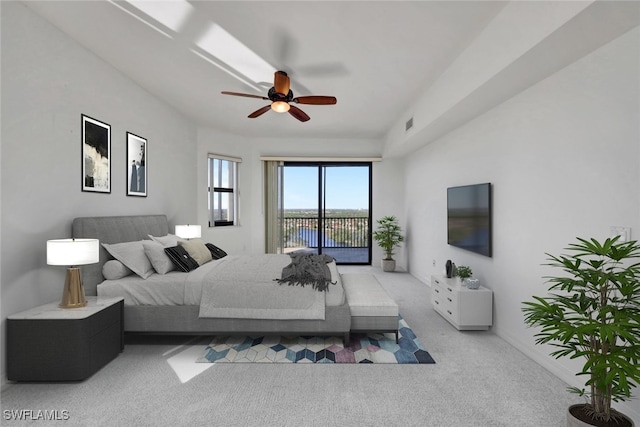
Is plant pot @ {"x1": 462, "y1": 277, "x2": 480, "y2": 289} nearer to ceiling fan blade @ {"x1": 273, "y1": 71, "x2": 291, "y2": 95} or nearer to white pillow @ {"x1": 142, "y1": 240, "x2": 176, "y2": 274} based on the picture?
ceiling fan blade @ {"x1": 273, "y1": 71, "x2": 291, "y2": 95}

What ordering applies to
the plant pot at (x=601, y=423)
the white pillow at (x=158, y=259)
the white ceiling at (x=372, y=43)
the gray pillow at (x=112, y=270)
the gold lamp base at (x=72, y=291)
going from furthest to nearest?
the white pillow at (x=158, y=259) → the gray pillow at (x=112, y=270) → the gold lamp base at (x=72, y=291) → the white ceiling at (x=372, y=43) → the plant pot at (x=601, y=423)

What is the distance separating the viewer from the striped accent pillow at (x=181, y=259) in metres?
3.21

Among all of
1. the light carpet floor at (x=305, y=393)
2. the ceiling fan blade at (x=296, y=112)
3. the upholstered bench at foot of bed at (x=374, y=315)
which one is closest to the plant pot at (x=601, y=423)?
the light carpet floor at (x=305, y=393)

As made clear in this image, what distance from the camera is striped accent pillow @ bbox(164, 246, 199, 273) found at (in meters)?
3.21

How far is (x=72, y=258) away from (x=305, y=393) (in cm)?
190

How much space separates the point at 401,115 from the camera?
511 cm

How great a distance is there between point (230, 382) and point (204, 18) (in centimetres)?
273

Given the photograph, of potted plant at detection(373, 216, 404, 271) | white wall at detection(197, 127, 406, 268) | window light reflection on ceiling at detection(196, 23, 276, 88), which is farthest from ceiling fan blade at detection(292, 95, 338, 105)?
potted plant at detection(373, 216, 404, 271)

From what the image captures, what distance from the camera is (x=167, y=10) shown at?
241 cm

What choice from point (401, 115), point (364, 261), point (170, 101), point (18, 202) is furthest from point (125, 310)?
point (364, 261)

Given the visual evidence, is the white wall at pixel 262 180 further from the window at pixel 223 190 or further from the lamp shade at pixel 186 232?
the lamp shade at pixel 186 232

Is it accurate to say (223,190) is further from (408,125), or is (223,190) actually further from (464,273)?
(464,273)

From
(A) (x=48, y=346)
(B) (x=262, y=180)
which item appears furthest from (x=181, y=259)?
(B) (x=262, y=180)

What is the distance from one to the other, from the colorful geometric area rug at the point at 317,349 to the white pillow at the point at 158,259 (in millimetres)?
822
